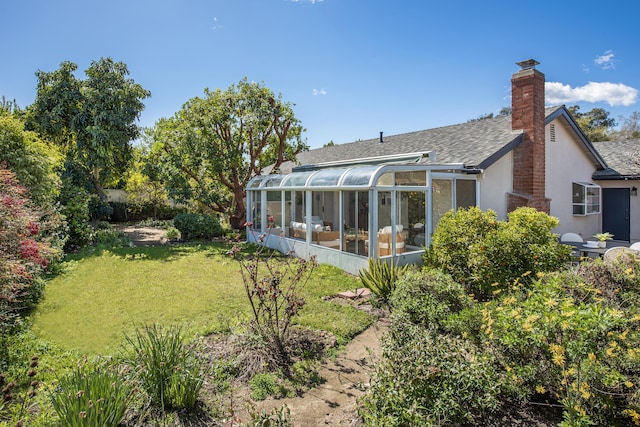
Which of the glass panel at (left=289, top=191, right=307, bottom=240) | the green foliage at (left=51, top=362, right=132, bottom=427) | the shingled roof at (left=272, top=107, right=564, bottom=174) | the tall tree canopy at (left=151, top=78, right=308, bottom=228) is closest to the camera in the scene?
the green foliage at (left=51, top=362, right=132, bottom=427)

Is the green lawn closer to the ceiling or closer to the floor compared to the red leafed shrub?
closer to the floor

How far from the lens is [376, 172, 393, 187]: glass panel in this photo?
10.3 m

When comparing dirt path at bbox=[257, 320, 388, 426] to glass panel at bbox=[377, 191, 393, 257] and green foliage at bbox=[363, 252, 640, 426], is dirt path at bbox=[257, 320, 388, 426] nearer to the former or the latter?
green foliage at bbox=[363, 252, 640, 426]

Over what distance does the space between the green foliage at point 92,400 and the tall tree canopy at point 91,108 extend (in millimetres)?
17253

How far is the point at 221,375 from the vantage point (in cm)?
497

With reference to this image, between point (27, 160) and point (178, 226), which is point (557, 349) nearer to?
point (27, 160)

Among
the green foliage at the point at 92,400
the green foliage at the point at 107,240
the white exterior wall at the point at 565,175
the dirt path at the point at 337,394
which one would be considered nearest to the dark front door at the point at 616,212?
A: the white exterior wall at the point at 565,175

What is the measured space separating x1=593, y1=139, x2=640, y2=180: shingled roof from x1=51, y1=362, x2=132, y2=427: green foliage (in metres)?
18.1

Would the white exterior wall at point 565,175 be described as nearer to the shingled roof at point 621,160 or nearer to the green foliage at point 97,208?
the shingled roof at point 621,160

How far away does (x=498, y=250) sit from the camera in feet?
25.3

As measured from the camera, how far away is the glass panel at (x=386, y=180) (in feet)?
33.9

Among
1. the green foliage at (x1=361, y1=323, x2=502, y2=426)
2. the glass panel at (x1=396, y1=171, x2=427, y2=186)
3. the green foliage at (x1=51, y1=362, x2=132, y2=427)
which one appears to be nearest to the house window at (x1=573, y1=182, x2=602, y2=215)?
the glass panel at (x1=396, y1=171, x2=427, y2=186)

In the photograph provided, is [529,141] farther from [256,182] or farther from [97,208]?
[97,208]

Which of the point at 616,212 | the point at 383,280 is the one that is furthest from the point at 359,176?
the point at 616,212
